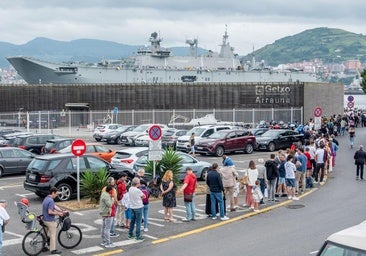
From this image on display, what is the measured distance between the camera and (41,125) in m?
47.4

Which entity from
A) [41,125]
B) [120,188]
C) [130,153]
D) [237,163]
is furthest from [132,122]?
[120,188]

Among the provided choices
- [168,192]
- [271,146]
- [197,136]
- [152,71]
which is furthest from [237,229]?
[152,71]

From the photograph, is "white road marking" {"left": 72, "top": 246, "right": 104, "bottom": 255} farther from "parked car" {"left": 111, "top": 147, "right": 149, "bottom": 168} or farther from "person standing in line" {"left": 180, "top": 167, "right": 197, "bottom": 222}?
"parked car" {"left": 111, "top": 147, "right": 149, "bottom": 168}

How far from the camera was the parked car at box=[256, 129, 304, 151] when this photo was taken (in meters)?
34.4

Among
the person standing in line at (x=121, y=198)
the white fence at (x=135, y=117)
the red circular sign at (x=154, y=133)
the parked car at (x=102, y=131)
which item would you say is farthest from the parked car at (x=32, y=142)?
the person standing in line at (x=121, y=198)

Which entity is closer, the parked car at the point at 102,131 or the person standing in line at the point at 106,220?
the person standing in line at the point at 106,220

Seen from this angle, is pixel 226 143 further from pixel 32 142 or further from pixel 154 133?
pixel 154 133

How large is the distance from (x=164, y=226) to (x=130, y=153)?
26.4 feet

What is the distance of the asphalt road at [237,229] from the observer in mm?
12375

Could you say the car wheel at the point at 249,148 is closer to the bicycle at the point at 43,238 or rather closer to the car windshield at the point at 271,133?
the car windshield at the point at 271,133

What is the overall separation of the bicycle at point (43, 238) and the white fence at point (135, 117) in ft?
111

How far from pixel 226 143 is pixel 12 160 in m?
12.5

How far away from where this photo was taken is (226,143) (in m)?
31.7

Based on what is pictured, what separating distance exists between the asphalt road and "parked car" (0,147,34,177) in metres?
4.33
